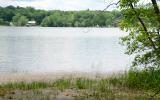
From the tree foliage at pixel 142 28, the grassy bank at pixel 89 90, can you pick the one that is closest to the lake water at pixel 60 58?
the tree foliage at pixel 142 28

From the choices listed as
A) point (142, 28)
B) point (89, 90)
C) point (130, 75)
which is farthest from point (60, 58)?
point (142, 28)

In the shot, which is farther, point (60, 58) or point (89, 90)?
point (60, 58)

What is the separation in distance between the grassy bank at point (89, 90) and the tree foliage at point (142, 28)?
4.64 feet

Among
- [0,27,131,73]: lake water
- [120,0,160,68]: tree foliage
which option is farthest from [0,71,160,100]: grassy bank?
[0,27,131,73]: lake water

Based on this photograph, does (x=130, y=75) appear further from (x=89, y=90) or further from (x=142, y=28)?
(x=142, y=28)

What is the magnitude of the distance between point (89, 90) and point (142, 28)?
4831 millimetres

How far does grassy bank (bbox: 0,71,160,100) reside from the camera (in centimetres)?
1698

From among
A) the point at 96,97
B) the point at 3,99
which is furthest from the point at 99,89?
the point at 3,99

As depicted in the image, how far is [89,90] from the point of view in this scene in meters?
19.2

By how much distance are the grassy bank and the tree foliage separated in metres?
1.41

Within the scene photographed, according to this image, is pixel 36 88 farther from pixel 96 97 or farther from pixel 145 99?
pixel 145 99

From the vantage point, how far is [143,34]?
583 inches

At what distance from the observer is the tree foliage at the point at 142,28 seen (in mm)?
13562

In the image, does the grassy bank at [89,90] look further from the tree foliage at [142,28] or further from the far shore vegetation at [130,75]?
the tree foliage at [142,28]
